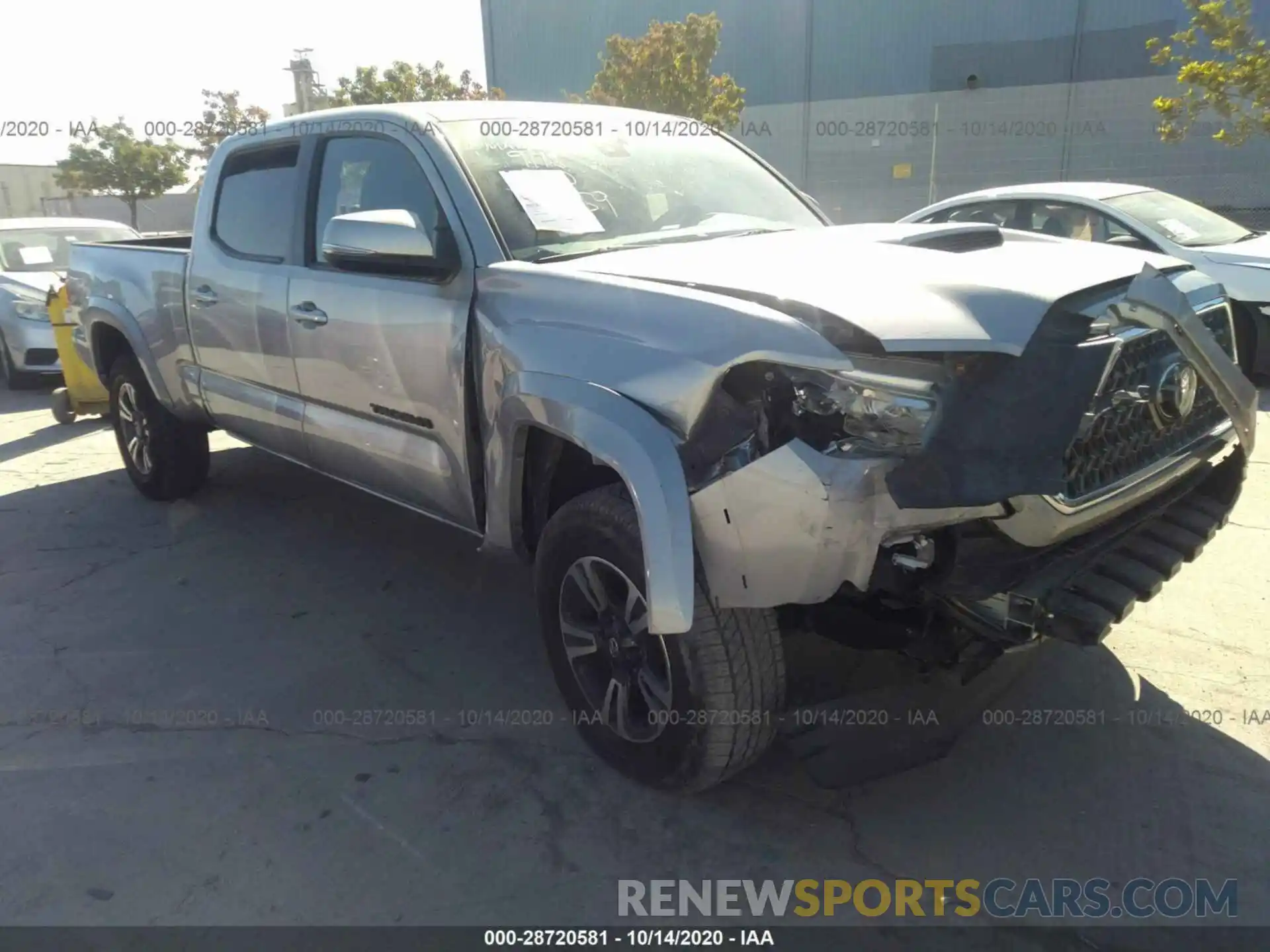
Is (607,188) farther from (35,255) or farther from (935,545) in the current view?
(35,255)

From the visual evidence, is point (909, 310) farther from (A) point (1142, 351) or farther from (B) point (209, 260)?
(B) point (209, 260)

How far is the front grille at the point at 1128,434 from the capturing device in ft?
7.47

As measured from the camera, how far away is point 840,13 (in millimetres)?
23812

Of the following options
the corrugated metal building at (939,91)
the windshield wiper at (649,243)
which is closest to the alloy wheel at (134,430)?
the windshield wiper at (649,243)

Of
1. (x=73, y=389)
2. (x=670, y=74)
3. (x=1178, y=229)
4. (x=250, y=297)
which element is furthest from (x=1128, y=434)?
(x=670, y=74)

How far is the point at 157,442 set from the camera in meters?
5.35

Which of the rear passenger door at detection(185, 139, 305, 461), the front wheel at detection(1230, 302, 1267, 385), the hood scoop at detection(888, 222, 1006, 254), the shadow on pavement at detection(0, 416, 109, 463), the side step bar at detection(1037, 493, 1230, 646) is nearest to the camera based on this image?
the side step bar at detection(1037, 493, 1230, 646)

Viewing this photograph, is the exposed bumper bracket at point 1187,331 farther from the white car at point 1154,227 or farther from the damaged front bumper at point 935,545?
the white car at point 1154,227

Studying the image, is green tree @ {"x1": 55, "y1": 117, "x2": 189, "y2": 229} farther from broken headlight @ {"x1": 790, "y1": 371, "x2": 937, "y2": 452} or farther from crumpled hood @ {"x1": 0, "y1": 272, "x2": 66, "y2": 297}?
broken headlight @ {"x1": 790, "y1": 371, "x2": 937, "y2": 452}

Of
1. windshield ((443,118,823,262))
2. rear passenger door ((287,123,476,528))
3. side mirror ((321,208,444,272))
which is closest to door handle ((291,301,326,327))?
rear passenger door ((287,123,476,528))

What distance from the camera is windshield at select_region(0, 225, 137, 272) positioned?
9586 millimetres

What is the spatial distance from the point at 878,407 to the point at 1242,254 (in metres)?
6.37

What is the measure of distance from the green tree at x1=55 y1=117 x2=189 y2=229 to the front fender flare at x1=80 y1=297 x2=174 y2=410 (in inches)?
939

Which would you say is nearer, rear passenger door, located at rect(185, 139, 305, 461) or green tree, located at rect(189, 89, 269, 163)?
rear passenger door, located at rect(185, 139, 305, 461)
